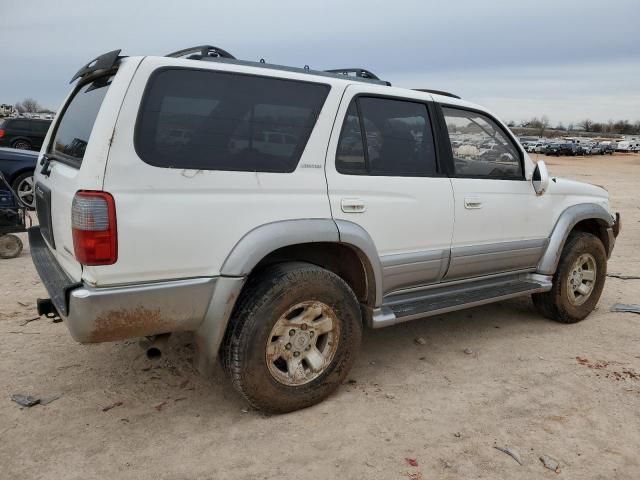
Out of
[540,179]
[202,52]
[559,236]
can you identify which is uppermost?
[202,52]

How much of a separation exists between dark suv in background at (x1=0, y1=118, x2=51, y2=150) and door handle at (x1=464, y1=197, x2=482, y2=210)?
17.0 metres

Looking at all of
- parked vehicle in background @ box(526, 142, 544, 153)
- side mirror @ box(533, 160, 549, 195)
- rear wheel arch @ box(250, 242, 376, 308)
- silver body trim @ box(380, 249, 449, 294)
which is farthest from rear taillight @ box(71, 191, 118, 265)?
parked vehicle in background @ box(526, 142, 544, 153)

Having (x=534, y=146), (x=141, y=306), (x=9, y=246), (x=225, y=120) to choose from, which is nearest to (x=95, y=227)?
(x=141, y=306)

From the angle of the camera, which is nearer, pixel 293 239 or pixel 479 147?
pixel 293 239

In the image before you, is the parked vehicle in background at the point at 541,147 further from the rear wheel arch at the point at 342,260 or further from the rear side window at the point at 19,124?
the rear wheel arch at the point at 342,260

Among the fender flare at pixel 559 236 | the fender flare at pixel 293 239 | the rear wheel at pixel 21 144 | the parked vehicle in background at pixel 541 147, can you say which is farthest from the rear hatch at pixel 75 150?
the parked vehicle in background at pixel 541 147

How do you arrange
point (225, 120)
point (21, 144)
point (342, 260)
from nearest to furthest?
point (225, 120), point (342, 260), point (21, 144)

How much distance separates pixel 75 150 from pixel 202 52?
0.91 meters

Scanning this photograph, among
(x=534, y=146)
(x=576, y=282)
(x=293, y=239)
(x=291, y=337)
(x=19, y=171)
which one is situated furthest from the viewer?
(x=534, y=146)

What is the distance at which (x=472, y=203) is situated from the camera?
3.98 metres

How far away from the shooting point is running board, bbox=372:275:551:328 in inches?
143

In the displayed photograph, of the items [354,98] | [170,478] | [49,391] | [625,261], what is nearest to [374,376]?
[170,478]

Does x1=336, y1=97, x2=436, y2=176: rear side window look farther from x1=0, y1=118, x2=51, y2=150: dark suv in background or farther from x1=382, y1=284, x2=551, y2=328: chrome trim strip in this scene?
x1=0, y1=118, x2=51, y2=150: dark suv in background

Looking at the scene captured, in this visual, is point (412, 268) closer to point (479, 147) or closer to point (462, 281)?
point (462, 281)
